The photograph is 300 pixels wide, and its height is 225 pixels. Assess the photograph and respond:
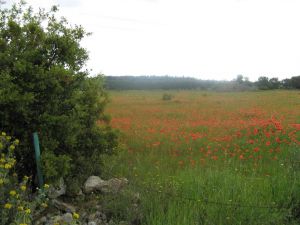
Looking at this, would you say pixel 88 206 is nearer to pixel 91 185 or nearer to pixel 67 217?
pixel 91 185

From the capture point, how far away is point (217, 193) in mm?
5176

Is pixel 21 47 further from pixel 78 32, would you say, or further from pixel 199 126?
pixel 199 126

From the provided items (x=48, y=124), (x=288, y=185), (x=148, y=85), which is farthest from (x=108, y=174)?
(x=148, y=85)

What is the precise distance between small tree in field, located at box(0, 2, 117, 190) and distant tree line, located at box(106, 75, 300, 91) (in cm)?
5840

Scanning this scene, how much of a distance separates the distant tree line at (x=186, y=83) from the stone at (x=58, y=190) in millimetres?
58845

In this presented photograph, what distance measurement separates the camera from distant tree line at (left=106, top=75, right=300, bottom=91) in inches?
2651

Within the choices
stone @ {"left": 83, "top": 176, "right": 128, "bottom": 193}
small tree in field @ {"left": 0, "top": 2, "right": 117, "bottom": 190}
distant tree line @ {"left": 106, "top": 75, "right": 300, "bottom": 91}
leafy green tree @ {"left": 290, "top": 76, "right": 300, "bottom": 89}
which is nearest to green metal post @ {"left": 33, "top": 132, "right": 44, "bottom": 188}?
small tree in field @ {"left": 0, "top": 2, "right": 117, "bottom": 190}

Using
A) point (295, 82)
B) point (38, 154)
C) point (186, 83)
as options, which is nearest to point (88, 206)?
point (38, 154)

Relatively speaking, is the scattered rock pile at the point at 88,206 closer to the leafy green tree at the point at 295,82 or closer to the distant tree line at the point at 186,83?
the distant tree line at the point at 186,83

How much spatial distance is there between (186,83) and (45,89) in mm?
83892

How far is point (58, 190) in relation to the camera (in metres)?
5.27

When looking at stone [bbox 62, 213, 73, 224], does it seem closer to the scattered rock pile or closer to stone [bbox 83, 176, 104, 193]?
the scattered rock pile

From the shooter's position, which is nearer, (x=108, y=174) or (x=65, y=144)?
(x=65, y=144)

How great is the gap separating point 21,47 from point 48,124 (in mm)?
1272
